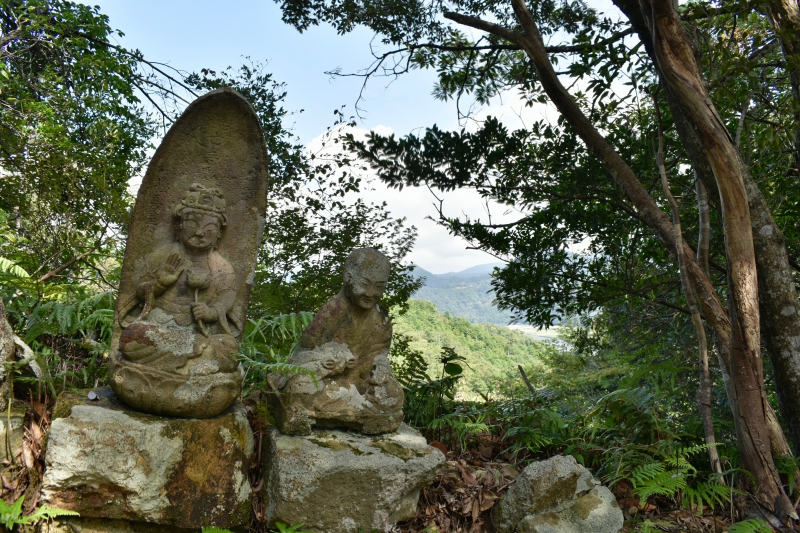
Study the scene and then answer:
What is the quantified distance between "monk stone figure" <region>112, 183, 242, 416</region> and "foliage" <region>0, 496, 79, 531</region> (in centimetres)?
71

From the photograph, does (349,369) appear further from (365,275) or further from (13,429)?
(13,429)

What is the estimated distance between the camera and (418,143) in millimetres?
5281

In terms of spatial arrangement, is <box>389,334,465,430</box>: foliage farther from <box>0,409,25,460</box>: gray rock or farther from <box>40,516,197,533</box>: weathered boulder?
<box>0,409,25,460</box>: gray rock

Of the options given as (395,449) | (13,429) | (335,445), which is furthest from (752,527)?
(13,429)

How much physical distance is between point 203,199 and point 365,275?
4.24ft

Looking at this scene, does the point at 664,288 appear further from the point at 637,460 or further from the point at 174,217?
the point at 174,217

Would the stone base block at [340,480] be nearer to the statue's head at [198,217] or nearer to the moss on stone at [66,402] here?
the moss on stone at [66,402]

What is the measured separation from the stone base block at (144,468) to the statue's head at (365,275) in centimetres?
121

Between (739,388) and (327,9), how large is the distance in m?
6.20

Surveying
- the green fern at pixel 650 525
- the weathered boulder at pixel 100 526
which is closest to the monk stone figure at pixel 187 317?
the weathered boulder at pixel 100 526

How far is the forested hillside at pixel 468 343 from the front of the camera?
45.6 ft

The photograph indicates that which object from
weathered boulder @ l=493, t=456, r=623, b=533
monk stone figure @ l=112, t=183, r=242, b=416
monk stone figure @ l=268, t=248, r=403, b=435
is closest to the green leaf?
monk stone figure @ l=268, t=248, r=403, b=435

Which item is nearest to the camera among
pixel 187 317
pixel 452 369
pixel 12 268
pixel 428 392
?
pixel 187 317

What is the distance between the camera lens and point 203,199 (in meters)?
3.85
